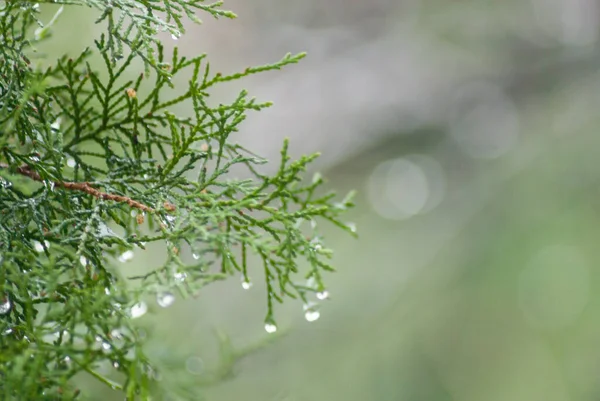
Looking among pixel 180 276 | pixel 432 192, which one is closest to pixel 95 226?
pixel 180 276

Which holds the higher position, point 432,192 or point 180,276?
point 432,192

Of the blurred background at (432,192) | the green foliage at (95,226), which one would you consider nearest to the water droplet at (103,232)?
the green foliage at (95,226)

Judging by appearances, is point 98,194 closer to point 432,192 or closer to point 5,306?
point 5,306

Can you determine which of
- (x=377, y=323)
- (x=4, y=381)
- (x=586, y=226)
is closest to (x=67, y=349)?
(x=4, y=381)

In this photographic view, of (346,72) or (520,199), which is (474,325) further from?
(346,72)

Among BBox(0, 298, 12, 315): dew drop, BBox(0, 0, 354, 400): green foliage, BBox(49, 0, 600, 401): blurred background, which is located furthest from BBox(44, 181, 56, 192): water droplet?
BBox(49, 0, 600, 401): blurred background

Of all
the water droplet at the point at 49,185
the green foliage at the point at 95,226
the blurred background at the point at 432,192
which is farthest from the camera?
the blurred background at the point at 432,192

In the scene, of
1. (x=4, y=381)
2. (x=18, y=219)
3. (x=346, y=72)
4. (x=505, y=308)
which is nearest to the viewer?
(x=4, y=381)

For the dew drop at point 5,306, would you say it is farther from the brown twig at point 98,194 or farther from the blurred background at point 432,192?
the blurred background at point 432,192
